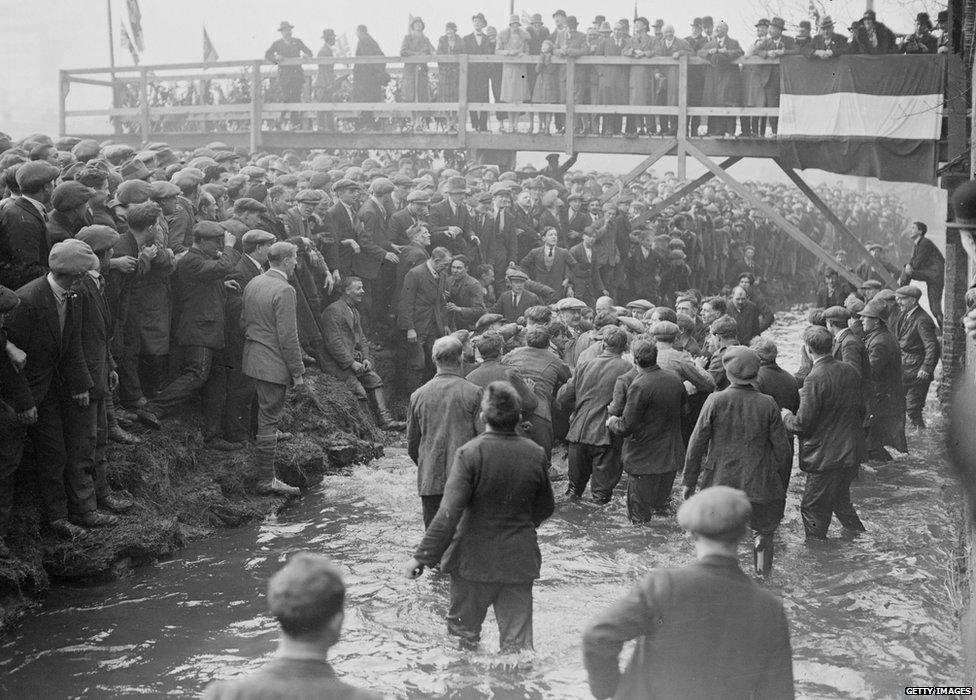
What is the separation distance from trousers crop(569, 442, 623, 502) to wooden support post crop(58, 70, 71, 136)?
18.1 meters

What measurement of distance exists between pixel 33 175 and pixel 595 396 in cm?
553

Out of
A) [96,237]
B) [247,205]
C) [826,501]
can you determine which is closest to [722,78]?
[247,205]

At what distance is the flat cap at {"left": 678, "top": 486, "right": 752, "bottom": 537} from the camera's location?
4.16m

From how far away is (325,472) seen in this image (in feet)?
40.0

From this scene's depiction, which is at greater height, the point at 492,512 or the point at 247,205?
the point at 247,205

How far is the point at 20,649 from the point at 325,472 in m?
5.04

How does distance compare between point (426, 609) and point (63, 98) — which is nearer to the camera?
point (426, 609)

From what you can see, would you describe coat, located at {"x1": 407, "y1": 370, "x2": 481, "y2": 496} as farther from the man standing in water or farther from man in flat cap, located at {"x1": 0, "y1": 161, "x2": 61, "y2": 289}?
man in flat cap, located at {"x1": 0, "y1": 161, "x2": 61, "y2": 289}

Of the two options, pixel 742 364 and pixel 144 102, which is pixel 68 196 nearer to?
pixel 742 364

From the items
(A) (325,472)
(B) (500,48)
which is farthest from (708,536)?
(B) (500,48)

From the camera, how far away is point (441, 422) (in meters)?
8.42

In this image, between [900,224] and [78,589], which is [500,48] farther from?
[900,224]

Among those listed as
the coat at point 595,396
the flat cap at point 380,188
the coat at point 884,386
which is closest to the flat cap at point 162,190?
the coat at point 595,396

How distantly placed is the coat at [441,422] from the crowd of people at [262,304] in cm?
3
